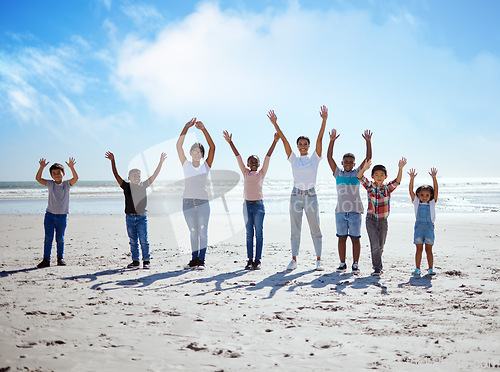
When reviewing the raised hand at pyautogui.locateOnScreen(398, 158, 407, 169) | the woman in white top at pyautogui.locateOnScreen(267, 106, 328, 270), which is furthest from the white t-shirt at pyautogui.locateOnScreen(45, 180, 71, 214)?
the raised hand at pyautogui.locateOnScreen(398, 158, 407, 169)

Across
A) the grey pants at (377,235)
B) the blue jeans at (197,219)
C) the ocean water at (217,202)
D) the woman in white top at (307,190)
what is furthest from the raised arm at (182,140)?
the grey pants at (377,235)

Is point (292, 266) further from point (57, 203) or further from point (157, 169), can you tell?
point (57, 203)

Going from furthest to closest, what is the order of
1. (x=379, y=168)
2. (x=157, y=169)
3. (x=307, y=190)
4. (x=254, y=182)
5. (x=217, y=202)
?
(x=217, y=202) < (x=157, y=169) < (x=254, y=182) < (x=307, y=190) < (x=379, y=168)

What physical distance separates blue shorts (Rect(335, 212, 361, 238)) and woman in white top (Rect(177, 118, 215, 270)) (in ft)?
7.51

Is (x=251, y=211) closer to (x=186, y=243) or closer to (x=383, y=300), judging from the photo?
(x=383, y=300)

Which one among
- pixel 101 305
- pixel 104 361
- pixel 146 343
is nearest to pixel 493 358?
pixel 146 343

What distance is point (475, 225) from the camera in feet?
38.4

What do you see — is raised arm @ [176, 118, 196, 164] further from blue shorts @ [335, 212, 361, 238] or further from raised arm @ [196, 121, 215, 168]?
blue shorts @ [335, 212, 361, 238]

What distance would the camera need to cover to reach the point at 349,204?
5777 mm

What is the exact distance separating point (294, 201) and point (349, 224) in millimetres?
982

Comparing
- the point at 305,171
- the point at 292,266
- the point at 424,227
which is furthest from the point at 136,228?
the point at 424,227

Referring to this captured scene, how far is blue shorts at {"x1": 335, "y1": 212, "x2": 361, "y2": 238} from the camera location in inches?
230

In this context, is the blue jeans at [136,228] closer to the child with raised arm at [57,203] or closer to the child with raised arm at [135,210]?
the child with raised arm at [135,210]

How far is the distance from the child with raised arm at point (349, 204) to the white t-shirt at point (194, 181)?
89.8 inches
